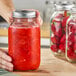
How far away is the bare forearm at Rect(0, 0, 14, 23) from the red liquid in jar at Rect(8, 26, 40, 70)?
85 cm

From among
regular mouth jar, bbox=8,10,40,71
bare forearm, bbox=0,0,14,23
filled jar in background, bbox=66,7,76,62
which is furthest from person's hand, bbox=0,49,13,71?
bare forearm, bbox=0,0,14,23

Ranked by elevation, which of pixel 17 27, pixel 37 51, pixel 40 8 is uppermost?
pixel 17 27

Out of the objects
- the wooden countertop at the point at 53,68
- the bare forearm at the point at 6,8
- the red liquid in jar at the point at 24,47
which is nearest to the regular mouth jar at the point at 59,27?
the wooden countertop at the point at 53,68

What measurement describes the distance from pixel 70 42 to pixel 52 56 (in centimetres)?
22

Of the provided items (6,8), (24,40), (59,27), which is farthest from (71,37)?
(6,8)

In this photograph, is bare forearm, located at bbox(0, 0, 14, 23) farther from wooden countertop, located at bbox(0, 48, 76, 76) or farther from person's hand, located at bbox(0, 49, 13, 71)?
person's hand, located at bbox(0, 49, 13, 71)

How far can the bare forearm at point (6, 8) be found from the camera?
2251mm

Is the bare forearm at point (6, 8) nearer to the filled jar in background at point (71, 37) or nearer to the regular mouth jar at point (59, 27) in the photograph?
the regular mouth jar at point (59, 27)

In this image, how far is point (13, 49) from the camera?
139 centimetres

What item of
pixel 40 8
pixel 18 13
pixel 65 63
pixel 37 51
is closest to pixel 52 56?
pixel 65 63

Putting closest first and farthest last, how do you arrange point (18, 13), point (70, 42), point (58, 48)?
point (18, 13) < point (70, 42) < point (58, 48)

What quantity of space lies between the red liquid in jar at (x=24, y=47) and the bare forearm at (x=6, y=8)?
852 millimetres

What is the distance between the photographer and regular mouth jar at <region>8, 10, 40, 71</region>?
1.37 metres

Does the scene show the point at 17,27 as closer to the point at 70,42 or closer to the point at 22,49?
the point at 22,49
